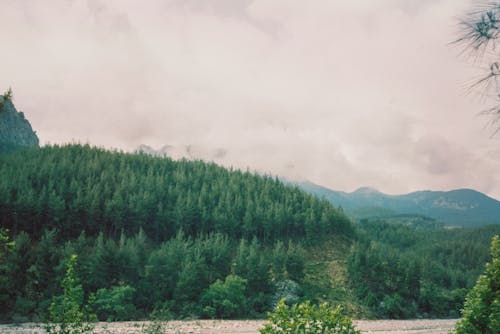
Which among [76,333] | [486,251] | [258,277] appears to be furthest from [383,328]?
[486,251]

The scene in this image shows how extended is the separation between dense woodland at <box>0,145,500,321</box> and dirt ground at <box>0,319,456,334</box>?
128 inches

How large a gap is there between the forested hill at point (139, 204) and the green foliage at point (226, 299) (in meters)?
36.5

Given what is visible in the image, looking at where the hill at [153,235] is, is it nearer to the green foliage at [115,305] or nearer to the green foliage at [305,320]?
the green foliage at [115,305]

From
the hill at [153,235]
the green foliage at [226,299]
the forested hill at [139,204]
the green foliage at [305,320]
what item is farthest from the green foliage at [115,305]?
the green foliage at [305,320]

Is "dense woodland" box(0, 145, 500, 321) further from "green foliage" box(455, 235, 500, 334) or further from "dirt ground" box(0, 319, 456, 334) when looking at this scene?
"green foliage" box(455, 235, 500, 334)

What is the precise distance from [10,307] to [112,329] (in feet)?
55.9

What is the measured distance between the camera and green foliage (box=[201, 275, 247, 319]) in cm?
5350

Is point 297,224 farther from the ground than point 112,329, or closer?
farther from the ground

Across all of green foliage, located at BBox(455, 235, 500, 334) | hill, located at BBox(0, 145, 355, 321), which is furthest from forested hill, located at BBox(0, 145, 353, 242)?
green foliage, located at BBox(455, 235, 500, 334)

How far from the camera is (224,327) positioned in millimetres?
46500

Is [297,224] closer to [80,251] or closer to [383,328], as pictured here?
[383,328]

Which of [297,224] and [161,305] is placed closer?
[161,305]

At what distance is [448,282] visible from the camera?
92000 mm

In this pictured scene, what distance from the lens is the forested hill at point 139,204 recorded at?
77.1 m
